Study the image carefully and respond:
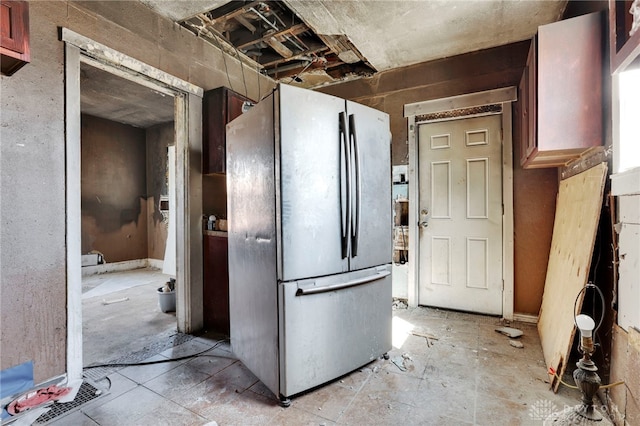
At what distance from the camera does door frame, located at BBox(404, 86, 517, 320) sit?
3055 millimetres

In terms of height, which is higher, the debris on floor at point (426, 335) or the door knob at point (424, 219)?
the door knob at point (424, 219)

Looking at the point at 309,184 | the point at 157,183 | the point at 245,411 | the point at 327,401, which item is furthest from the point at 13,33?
the point at 157,183

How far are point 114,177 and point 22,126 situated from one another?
464cm

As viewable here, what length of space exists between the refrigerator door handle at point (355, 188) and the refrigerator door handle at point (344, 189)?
5cm

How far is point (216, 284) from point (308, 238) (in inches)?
59.9

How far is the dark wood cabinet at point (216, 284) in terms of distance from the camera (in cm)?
282

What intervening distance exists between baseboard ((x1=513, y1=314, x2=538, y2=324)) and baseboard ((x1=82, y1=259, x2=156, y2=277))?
20.7ft

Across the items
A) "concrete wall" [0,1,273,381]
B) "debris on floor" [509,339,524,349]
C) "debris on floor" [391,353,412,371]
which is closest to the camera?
"concrete wall" [0,1,273,381]

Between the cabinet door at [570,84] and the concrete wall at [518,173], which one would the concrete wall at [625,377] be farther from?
the concrete wall at [518,173]

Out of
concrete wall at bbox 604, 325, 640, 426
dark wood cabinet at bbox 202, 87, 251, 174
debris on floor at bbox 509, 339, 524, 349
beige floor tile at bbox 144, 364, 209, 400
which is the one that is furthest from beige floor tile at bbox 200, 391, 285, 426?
debris on floor at bbox 509, 339, 524, 349

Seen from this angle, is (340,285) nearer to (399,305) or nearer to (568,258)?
(568,258)

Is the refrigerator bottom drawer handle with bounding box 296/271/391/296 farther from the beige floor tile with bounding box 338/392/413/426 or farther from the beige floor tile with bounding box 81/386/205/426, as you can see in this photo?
the beige floor tile with bounding box 81/386/205/426

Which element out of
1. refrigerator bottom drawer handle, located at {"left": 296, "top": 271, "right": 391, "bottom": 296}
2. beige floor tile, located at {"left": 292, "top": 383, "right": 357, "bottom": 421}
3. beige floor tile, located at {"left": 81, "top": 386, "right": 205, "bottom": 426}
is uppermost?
refrigerator bottom drawer handle, located at {"left": 296, "top": 271, "right": 391, "bottom": 296}

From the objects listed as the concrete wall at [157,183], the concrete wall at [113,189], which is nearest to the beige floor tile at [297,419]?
the concrete wall at [157,183]
